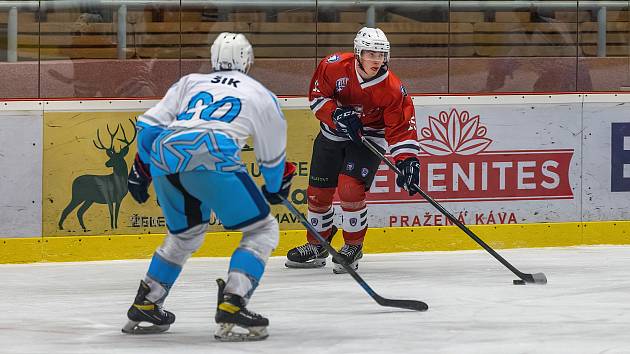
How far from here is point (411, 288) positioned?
6562mm

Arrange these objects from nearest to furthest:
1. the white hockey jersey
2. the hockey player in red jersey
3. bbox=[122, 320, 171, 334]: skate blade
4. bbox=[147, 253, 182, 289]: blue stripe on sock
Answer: the white hockey jersey < bbox=[147, 253, 182, 289]: blue stripe on sock < bbox=[122, 320, 171, 334]: skate blade < the hockey player in red jersey

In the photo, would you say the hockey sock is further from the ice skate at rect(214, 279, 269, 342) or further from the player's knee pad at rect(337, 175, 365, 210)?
the player's knee pad at rect(337, 175, 365, 210)

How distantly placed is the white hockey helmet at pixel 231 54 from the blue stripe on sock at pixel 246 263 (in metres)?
0.66

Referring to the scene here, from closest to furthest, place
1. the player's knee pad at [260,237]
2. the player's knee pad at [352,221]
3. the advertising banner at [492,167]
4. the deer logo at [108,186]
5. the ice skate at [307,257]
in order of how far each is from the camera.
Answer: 1. the player's knee pad at [260,237]
2. the player's knee pad at [352,221]
3. the ice skate at [307,257]
4. the deer logo at [108,186]
5. the advertising banner at [492,167]

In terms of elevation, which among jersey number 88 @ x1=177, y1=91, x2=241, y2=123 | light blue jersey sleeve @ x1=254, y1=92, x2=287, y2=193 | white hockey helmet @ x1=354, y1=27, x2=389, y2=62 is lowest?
light blue jersey sleeve @ x1=254, y1=92, x2=287, y2=193

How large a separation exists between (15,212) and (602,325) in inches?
136

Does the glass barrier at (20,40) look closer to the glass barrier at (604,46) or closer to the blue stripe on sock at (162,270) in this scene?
the blue stripe on sock at (162,270)

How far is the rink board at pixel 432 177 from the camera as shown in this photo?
7.46 m

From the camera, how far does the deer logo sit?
754 centimetres

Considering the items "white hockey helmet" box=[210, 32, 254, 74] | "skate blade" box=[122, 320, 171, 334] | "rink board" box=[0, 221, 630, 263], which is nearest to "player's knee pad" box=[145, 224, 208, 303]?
"skate blade" box=[122, 320, 171, 334]

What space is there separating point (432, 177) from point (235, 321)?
3563mm

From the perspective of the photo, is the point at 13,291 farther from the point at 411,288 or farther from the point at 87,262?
the point at 411,288

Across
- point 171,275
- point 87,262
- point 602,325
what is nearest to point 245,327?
point 171,275

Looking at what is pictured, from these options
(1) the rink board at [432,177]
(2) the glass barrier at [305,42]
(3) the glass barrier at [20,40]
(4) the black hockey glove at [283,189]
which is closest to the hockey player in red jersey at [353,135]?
(1) the rink board at [432,177]
